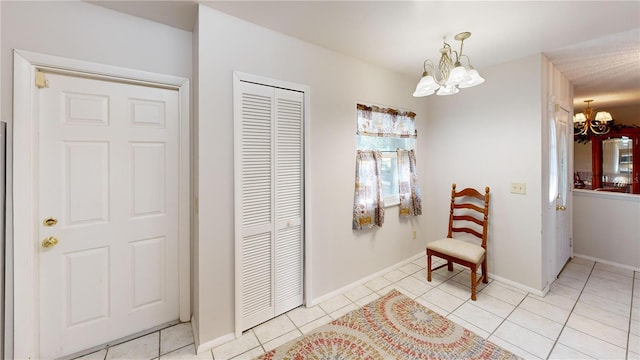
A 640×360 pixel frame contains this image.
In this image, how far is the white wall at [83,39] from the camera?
150 cm

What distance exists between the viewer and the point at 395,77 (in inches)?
120

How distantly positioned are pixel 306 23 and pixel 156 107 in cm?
137

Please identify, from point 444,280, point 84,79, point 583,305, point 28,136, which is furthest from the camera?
point 444,280

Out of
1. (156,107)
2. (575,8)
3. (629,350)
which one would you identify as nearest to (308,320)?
(156,107)

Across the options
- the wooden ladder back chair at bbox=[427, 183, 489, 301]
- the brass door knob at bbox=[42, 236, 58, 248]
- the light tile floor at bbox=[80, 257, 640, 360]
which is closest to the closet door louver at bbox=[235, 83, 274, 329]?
the light tile floor at bbox=[80, 257, 640, 360]

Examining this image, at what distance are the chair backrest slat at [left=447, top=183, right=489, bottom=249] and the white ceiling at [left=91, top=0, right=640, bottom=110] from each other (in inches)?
58.9

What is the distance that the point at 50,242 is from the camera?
1673 mm

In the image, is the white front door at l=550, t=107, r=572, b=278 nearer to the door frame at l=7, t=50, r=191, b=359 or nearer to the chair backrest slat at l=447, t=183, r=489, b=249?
the chair backrest slat at l=447, t=183, r=489, b=249

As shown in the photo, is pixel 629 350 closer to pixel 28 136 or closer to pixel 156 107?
pixel 156 107

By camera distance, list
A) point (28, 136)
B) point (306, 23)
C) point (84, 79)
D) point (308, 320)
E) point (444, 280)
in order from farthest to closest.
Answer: point (444, 280), point (308, 320), point (306, 23), point (84, 79), point (28, 136)

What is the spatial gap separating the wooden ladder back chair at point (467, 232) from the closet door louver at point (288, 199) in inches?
61.3

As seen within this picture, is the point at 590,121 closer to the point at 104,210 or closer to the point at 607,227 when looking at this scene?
the point at 607,227

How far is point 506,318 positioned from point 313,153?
2.25m

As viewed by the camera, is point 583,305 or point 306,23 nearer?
point 306,23
